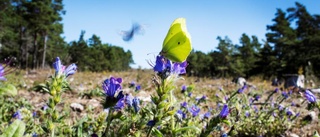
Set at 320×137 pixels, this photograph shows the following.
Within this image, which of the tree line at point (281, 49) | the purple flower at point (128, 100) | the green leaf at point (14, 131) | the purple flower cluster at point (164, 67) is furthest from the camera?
the tree line at point (281, 49)

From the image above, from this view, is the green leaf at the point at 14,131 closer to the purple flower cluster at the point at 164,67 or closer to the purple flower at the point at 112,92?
the purple flower at the point at 112,92

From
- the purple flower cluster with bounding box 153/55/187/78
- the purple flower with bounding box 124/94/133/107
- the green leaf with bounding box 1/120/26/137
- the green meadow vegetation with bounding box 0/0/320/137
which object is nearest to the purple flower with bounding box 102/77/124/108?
the green meadow vegetation with bounding box 0/0/320/137

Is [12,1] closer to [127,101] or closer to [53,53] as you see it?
[53,53]

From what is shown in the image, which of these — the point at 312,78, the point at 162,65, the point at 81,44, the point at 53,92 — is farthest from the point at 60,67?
the point at 81,44

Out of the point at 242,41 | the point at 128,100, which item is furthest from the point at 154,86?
the point at 242,41

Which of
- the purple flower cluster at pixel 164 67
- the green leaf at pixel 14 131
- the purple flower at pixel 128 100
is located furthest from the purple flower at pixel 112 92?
the purple flower at pixel 128 100

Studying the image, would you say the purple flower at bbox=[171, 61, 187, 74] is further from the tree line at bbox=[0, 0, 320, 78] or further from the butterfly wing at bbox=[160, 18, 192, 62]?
the tree line at bbox=[0, 0, 320, 78]
